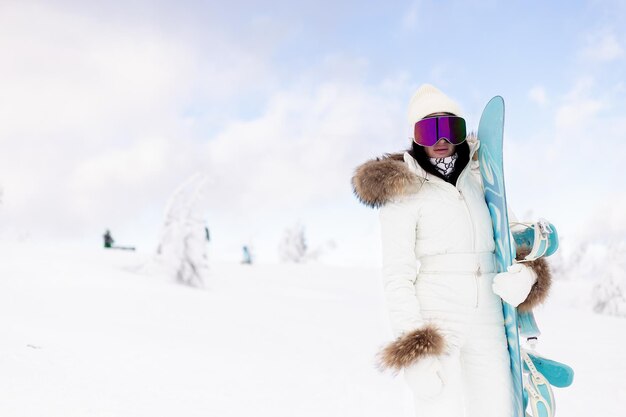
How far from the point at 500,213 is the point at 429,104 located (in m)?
0.75

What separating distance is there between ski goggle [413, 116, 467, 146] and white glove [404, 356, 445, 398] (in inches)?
47.0

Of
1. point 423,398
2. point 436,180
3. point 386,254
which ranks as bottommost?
point 423,398

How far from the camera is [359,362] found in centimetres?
898

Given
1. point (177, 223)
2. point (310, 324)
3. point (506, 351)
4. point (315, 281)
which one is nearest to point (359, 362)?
point (310, 324)

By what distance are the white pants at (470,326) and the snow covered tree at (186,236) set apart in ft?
56.7

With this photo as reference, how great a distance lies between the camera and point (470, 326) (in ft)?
10.1

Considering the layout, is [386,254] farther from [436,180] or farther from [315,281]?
[315,281]

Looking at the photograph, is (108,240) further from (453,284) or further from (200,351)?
(453,284)

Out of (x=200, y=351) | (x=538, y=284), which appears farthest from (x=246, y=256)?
(x=538, y=284)

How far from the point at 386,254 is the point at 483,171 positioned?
31.5 inches

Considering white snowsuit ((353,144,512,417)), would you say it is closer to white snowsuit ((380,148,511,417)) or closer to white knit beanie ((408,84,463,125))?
white snowsuit ((380,148,511,417))

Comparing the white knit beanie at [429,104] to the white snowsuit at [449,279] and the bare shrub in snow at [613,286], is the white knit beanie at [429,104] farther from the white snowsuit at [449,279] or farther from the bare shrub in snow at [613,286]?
the bare shrub in snow at [613,286]

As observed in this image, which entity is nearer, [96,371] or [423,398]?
[423,398]

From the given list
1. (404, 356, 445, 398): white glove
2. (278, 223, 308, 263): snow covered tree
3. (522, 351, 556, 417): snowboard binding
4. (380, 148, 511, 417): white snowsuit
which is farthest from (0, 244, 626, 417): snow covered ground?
(278, 223, 308, 263): snow covered tree
